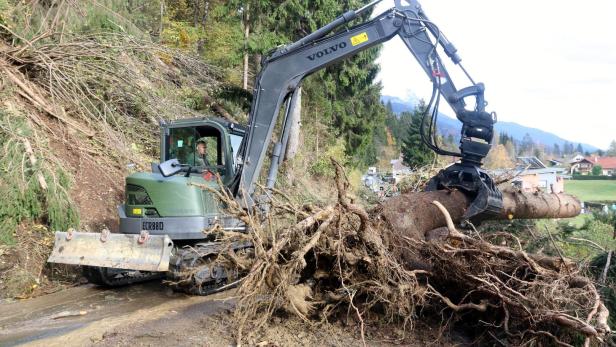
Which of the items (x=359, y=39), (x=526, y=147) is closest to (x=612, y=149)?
(x=359, y=39)

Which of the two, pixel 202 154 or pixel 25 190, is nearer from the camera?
pixel 202 154

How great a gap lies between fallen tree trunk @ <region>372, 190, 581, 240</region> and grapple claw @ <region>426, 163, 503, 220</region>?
0.10m

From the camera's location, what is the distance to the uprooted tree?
15.7 ft

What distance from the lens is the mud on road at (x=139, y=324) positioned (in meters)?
5.16

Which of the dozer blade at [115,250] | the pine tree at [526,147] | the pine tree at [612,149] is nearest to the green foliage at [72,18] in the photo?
the dozer blade at [115,250]

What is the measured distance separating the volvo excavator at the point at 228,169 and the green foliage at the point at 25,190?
131 cm

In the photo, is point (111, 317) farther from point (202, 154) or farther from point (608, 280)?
point (608, 280)

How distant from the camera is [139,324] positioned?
5.72 meters

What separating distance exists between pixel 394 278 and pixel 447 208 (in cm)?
149

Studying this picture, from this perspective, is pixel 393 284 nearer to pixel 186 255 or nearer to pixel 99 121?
pixel 186 255

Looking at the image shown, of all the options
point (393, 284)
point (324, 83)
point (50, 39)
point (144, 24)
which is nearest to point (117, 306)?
point (393, 284)

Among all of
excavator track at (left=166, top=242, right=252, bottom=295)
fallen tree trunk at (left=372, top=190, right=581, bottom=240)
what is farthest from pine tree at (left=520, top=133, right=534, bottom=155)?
excavator track at (left=166, top=242, right=252, bottom=295)

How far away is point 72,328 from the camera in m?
5.76

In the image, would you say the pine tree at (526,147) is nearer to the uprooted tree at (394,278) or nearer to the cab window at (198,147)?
the cab window at (198,147)
